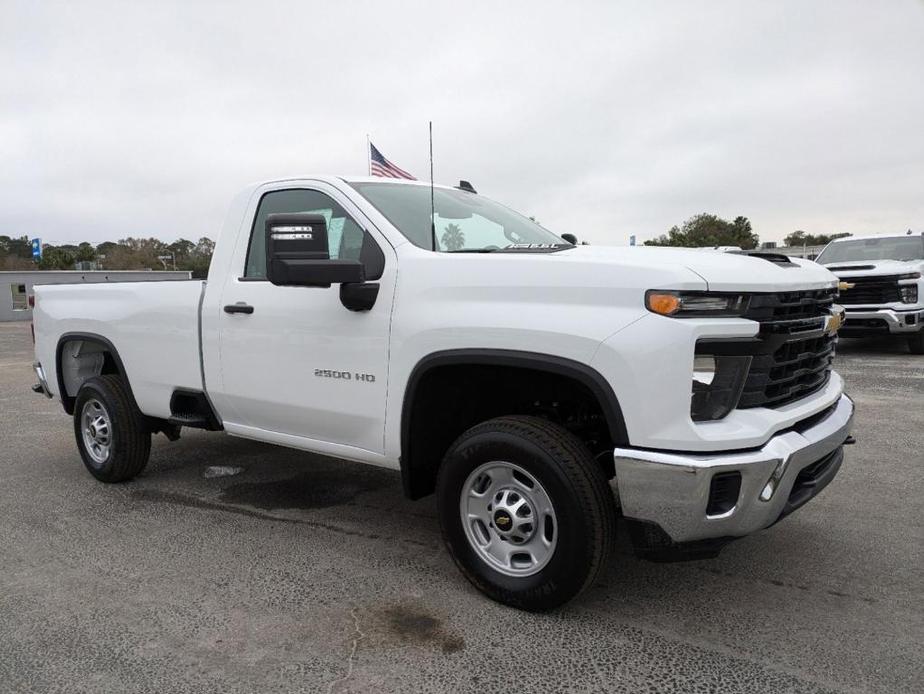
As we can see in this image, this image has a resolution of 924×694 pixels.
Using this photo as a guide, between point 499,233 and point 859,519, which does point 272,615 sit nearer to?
point 499,233

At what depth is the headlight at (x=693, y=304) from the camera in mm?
2625

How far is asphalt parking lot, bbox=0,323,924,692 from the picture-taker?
8.79 feet

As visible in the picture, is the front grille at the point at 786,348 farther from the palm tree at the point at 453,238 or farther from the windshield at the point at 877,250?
the windshield at the point at 877,250

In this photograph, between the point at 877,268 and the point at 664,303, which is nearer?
the point at 664,303

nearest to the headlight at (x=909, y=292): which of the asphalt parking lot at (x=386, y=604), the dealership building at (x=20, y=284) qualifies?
the asphalt parking lot at (x=386, y=604)

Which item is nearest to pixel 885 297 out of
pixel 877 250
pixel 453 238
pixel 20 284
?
pixel 877 250

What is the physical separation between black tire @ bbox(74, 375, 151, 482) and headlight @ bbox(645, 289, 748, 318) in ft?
12.4

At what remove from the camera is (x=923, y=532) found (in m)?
3.96

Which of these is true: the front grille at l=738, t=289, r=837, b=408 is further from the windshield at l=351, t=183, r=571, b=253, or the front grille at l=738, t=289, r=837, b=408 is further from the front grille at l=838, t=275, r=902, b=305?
the front grille at l=838, t=275, r=902, b=305

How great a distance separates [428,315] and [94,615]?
196 cm

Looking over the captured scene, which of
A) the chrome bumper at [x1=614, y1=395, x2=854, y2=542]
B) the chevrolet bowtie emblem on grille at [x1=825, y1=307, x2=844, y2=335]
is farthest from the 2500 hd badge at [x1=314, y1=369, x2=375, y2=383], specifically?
the chevrolet bowtie emblem on grille at [x1=825, y1=307, x2=844, y2=335]

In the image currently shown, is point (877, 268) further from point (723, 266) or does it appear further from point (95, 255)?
point (95, 255)

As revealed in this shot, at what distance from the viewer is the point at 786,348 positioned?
293 cm

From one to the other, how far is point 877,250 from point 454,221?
1063cm
